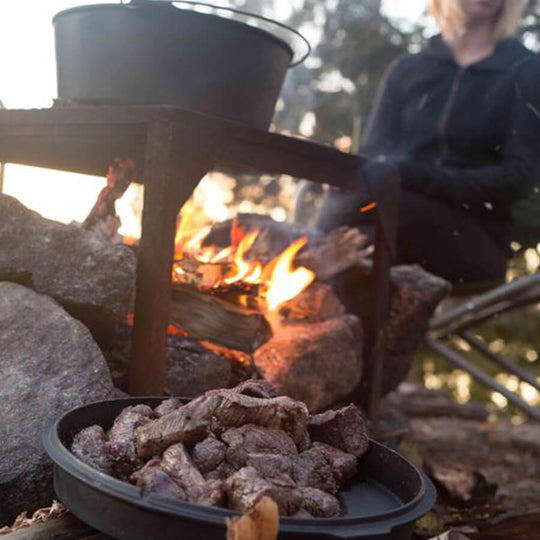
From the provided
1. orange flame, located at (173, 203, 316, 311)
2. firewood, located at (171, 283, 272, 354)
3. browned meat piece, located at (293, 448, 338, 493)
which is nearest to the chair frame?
orange flame, located at (173, 203, 316, 311)

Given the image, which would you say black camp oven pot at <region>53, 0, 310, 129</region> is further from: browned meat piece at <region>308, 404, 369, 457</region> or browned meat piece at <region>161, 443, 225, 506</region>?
browned meat piece at <region>161, 443, 225, 506</region>

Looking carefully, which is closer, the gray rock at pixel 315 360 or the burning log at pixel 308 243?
the gray rock at pixel 315 360

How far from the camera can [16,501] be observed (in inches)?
68.9

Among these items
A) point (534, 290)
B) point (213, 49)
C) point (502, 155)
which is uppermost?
point (213, 49)

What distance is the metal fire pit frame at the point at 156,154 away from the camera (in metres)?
2.10

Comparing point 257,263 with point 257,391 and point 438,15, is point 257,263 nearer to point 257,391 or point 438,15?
point 257,391

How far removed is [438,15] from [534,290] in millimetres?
1507

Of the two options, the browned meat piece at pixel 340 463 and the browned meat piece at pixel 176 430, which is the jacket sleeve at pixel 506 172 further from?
the browned meat piece at pixel 176 430

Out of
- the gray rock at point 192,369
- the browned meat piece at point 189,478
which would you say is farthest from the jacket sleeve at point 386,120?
the browned meat piece at point 189,478

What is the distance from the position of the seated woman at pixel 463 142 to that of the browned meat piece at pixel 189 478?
2.16 meters

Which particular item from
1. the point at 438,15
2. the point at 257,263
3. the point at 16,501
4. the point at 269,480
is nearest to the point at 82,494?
the point at 269,480

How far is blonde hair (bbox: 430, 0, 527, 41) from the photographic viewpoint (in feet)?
11.7

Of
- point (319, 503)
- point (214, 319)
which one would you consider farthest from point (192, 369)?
point (319, 503)

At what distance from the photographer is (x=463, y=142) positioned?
139 inches
